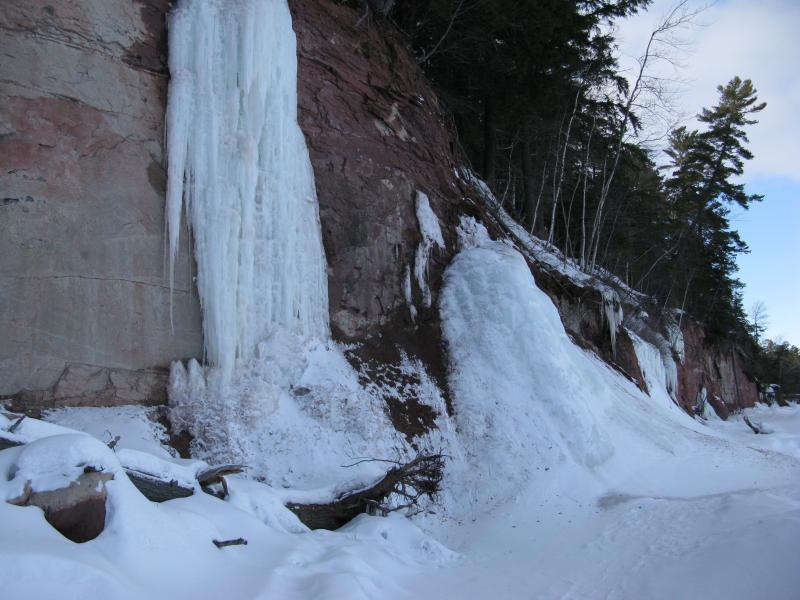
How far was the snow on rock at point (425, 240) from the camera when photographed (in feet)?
35.9

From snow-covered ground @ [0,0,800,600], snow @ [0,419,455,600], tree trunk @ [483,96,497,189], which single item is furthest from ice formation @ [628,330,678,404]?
snow @ [0,419,455,600]

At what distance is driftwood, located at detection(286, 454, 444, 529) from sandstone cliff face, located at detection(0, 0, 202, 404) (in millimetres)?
2464

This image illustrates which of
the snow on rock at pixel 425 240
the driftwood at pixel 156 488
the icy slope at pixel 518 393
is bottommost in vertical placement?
the driftwood at pixel 156 488

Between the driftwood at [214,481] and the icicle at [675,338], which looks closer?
the driftwood at [214,481]

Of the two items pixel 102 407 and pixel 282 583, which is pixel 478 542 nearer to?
pixel 282 583

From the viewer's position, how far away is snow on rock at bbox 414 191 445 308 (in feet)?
35.9

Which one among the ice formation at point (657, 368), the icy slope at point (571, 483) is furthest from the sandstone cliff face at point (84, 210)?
the ice formation at point (657, 368)

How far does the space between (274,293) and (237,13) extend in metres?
3.97

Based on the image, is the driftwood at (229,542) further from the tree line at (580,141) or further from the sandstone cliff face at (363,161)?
the tree line at (580,141)

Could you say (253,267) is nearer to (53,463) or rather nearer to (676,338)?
(53,463)

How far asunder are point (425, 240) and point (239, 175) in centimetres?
393

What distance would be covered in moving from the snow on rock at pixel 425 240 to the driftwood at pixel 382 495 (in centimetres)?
328

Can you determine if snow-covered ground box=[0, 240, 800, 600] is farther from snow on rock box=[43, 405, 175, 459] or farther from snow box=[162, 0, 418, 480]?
snow box=[162, 0, 418, 480]

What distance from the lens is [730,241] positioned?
32.6 metres
